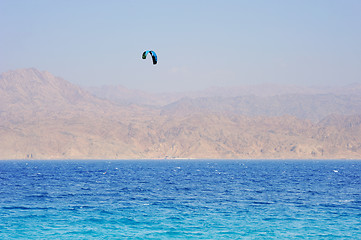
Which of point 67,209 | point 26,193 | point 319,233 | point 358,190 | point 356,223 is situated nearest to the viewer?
point 319,233

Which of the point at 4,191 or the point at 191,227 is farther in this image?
the point at 4,191

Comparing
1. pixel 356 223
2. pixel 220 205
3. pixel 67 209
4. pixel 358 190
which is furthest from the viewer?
pixel 358 190

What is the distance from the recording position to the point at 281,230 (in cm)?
4828

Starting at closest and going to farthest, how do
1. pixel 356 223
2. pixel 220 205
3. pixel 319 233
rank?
pixel 319 233 < pixel 356 223 < pixel 220 205

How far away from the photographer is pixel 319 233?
47.0 m

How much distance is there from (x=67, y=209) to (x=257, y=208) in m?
24.2

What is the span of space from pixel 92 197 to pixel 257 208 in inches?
1068

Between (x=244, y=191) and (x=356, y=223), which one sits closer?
(x=356, y=223)

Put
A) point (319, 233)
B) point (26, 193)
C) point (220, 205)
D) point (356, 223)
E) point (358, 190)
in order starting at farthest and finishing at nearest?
point (358, 190) < point (26, 193) < point (220, 205) < point (356, 223) < point (319, 233)

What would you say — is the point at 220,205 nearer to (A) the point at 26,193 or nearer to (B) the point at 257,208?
(B) the point at 257,208

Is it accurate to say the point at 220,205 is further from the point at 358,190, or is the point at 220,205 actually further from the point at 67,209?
the point at 358,190

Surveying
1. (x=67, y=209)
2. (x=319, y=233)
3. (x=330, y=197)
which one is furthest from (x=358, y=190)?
(x=67, y=209)

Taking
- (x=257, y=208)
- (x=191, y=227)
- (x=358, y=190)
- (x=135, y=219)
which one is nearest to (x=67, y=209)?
(x=135, y=219)

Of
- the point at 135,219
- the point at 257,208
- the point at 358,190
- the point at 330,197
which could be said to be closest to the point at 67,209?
the point at 135,219
